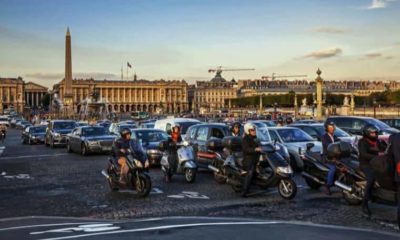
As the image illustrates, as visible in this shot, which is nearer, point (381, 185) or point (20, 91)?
point (381, 185)

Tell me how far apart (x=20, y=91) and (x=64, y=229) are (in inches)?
7339

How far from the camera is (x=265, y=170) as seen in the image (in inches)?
492

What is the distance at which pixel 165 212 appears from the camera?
35.1ft

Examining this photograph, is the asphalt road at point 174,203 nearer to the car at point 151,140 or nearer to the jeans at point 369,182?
the jeans at point 369,182

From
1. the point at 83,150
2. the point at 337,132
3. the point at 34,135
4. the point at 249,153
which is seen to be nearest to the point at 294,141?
the point at 337,132

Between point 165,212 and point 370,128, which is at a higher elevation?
point 370,128

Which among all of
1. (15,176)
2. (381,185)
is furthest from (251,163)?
(15,176)

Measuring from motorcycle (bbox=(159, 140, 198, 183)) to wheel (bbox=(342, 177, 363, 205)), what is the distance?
4991 millimetres

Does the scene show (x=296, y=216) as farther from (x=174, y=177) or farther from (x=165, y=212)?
(x=174, y=177)

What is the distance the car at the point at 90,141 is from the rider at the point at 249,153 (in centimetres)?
1373

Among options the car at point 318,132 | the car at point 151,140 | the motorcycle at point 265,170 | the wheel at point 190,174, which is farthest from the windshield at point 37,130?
the motorcycle at point 265,170

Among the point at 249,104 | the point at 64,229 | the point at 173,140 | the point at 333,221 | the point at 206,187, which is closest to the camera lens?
the point at 64,229

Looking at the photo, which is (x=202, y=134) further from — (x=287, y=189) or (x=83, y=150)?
(x=83, y=150)

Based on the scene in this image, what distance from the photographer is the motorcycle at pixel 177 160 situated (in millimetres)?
15435
